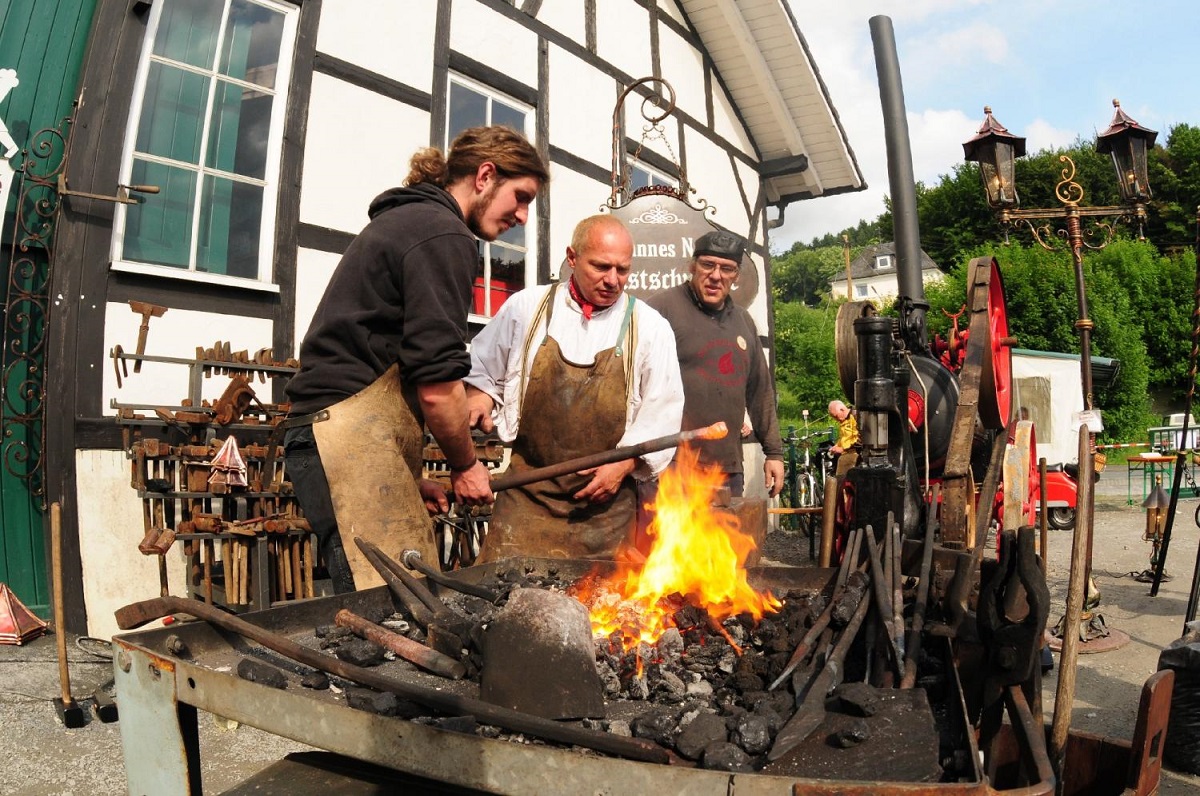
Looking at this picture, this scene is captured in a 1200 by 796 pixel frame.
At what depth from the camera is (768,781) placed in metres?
1.24

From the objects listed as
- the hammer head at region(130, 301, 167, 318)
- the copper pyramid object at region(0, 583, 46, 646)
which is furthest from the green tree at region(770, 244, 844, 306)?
the copper pyramid object at region(0, 583, 46, 646)

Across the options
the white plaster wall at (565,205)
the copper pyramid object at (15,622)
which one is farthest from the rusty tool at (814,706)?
the white plaster wall at (565,205)

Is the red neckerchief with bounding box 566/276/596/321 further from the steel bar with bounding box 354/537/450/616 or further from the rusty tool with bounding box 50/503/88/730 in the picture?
the rusty tool with bounding box 50/503/88/730

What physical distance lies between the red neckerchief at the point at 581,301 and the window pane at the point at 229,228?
2810mm

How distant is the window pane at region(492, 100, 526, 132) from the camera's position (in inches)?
292

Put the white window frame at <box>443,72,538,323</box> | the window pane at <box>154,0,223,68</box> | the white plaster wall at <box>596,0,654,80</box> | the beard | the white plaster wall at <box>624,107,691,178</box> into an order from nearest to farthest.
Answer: the beard, the window pane at <box>154,0,223,68</box>, the white window frame at <box>443,72,538,323</box>, the white plaster wall at <box>596,0,654,80</box>, the white plaster wall at <box>624,107,691,178</box>

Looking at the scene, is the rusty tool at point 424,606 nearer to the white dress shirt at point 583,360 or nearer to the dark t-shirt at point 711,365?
the white dress shirt at point 583,360

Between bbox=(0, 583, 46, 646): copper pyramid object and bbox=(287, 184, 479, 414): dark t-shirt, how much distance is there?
3.03m

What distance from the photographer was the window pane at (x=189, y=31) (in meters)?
5.05

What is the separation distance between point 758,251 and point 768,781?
35.6 feet

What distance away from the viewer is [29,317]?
460 centimetres

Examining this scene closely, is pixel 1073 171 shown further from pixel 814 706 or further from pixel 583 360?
pixel 814 706

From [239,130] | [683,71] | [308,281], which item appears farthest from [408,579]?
[683,71]

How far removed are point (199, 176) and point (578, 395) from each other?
329 cm
